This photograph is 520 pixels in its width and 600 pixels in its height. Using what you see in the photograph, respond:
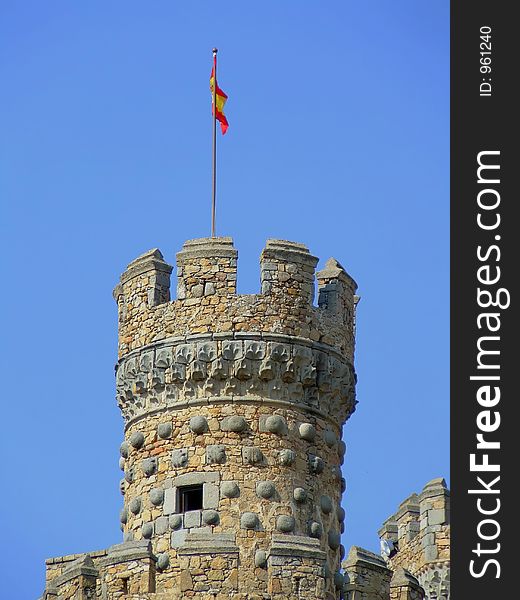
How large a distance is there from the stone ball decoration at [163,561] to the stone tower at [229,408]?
0.6 inches

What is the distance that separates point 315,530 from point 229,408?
210 cm

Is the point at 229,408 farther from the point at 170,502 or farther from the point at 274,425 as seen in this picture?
the point at 170,502

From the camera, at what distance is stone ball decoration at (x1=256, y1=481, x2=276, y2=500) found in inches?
1678

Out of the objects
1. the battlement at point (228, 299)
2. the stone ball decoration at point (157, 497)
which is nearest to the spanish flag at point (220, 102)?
the battlement at point (228, 299)

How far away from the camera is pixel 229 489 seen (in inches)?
1674

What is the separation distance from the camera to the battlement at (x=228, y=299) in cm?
4347

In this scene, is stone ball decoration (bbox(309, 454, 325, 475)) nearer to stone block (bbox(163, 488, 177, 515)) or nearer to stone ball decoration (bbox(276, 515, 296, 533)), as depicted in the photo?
stone ball decoration (bbox(276, 515, 296, 533))

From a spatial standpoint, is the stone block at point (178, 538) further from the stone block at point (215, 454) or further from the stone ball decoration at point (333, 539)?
the stone ball decoration at point (333, 539)

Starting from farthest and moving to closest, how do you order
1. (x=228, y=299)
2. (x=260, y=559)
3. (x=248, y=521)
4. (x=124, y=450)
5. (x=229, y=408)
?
1. (x=124, y=450)
2. (x=228, y=299)
3. (x=229, y=408)
4. (x=248, y=521)
5. (x=260, y=559)

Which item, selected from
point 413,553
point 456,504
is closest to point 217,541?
point 456,504

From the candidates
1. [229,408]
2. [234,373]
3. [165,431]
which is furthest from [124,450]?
[234,373]

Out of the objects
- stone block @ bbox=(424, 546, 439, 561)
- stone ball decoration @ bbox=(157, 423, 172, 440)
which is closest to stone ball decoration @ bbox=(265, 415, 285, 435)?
stone ball decoration @ bbox=(157, 423, 172, 440)

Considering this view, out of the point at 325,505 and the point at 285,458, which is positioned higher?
the point at 285,458

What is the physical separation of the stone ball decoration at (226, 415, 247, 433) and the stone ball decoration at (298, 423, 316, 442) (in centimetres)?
87
